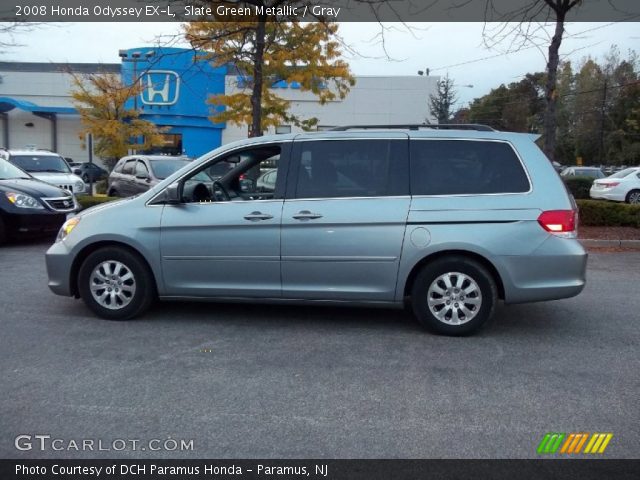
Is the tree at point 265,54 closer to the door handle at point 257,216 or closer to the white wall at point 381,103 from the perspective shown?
the door handle at point 257,216

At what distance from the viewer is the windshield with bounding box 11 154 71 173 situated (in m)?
15.7

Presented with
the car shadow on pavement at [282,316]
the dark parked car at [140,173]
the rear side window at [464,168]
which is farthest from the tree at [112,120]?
the rear side window at [464,168]

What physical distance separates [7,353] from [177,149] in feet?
110

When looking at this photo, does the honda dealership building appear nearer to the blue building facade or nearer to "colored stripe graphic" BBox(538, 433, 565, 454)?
the blue building facade

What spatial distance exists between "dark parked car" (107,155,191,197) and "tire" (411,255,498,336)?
10.9 meters

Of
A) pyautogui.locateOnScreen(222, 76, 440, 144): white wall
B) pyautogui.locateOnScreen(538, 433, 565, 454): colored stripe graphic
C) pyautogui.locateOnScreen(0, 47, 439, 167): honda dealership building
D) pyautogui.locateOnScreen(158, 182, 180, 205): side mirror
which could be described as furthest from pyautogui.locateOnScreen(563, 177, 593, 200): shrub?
pyautogui.locateOnScreen(222, 76, 440, 144): white wall

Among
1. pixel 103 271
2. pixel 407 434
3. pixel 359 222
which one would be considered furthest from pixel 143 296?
pixel 407 434

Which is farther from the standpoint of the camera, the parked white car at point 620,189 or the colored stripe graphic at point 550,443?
the parked white car at point 620,189

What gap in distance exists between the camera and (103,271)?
586 centimetres

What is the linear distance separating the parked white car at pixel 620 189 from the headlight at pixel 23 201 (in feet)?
54.0

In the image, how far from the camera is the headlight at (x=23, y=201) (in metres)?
10.1
